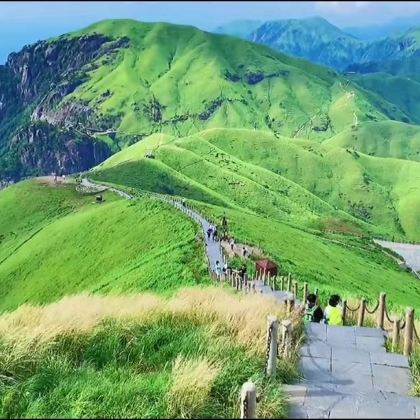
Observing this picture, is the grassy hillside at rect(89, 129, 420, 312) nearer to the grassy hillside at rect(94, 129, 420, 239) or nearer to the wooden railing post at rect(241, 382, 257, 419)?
the grassy hillside at rect(94, 129, 420, 239)

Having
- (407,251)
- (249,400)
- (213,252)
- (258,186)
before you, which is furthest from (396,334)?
(258,186)

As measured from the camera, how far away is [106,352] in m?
13.5

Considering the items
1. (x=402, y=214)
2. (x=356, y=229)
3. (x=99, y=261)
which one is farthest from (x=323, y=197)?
(x=99, y=261)

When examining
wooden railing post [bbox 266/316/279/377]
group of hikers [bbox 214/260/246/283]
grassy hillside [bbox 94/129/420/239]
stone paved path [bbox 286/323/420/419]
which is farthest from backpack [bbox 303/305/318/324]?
grassy hillside [bbox 94/129/420/239]

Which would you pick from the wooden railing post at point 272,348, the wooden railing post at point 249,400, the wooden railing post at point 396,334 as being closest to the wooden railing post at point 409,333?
the wooden railing post at point 396,334

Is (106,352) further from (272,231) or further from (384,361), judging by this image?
(272,231)

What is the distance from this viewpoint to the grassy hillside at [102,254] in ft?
150

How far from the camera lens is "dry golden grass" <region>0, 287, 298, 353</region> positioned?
13.3 metres

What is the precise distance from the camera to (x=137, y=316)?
15.2 metres

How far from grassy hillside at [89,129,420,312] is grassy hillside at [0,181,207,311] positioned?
25.8ft

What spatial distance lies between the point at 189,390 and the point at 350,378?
420 centimetres

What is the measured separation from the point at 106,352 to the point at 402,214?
618 ft

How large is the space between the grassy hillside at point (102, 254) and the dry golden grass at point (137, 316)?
21628 mm

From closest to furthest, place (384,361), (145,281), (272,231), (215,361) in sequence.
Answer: (215,361), (384,361), (145,281), (272,231)
